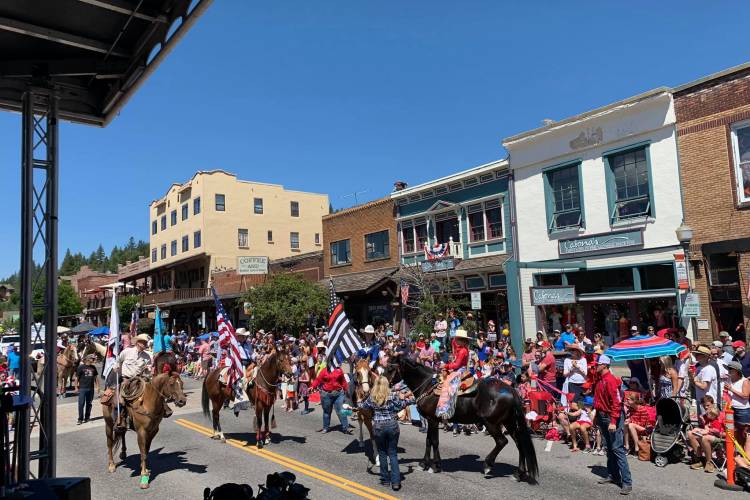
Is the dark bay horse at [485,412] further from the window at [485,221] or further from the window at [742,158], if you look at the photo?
the window at [485,221]

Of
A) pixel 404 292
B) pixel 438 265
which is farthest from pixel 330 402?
pixel 438 265

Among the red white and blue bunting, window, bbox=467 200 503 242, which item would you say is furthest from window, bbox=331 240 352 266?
window, bbox=467 200 503 242

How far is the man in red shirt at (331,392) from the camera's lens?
13.6m

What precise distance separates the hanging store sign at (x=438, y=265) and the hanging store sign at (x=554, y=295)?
7448mm

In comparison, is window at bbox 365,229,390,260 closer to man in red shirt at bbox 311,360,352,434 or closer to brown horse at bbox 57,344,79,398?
brown horse at bbox 57,344,79,398

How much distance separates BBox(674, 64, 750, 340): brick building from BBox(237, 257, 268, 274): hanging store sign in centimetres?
2947

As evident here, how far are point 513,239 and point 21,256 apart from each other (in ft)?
67.8

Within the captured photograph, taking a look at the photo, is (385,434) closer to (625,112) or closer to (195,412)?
(195,412)

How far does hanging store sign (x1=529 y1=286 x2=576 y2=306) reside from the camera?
2008 centimetres

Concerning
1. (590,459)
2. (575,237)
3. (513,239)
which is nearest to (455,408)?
(590,459)

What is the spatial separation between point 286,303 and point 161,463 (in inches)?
859

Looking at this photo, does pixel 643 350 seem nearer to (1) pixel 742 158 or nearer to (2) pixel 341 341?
(2) pixel 341 341

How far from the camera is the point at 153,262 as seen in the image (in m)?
62.5

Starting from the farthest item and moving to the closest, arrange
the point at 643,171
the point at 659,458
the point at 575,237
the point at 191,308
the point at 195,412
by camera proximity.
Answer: the point at 191,308 → the point at 575,237 → the point at 643,171 → the point at 195,412 → the point at 659,458
